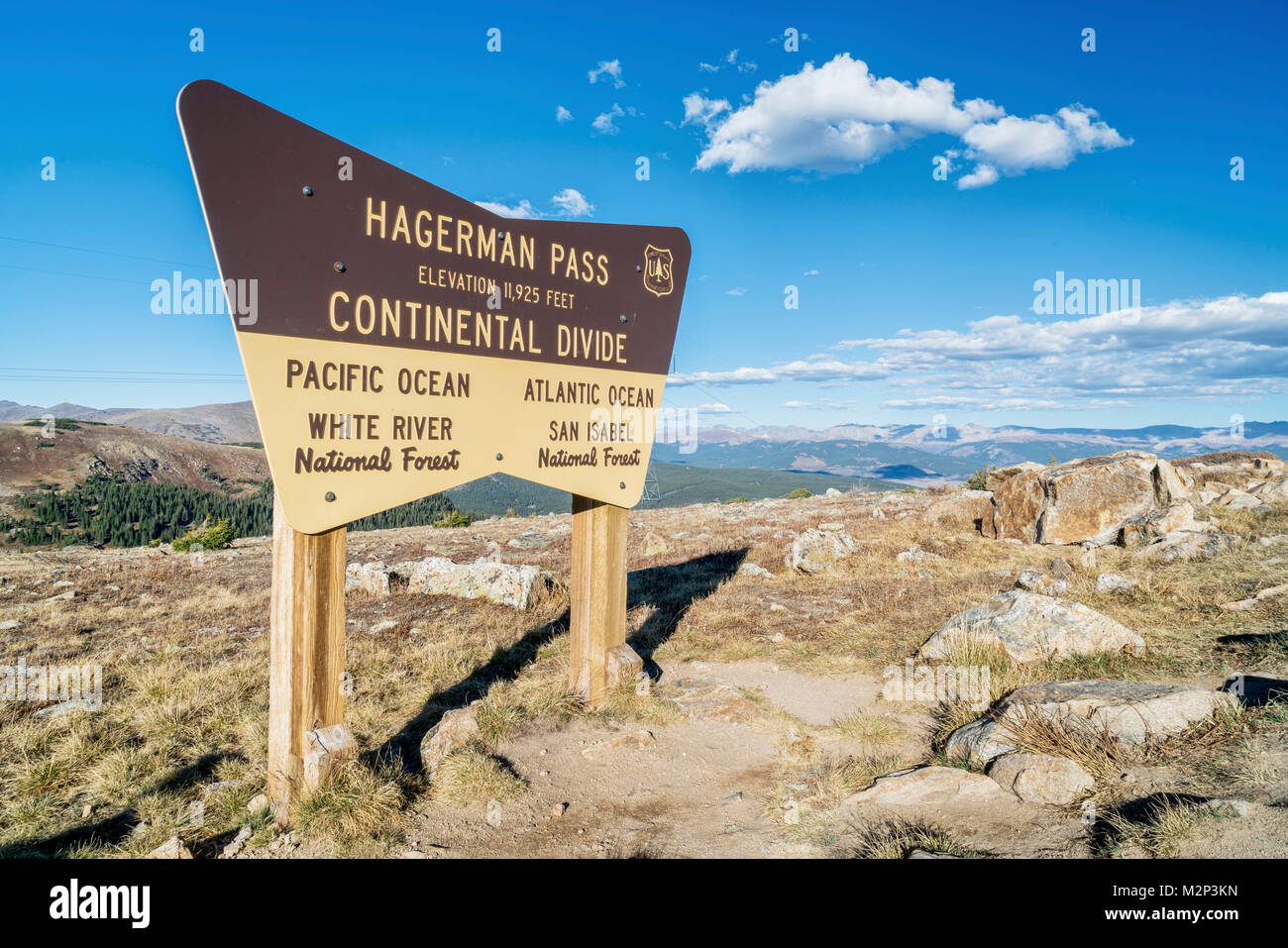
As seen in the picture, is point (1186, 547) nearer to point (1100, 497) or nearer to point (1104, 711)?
point (1100, 497)

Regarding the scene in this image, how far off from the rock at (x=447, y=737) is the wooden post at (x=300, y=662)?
0.91 metres

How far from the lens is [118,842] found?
409cm

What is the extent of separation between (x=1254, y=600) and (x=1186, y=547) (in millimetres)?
Result: 3396

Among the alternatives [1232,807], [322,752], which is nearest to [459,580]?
[322,752]

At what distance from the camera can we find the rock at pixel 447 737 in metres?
5.07

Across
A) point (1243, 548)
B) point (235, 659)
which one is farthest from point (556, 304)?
point (1243, 548)

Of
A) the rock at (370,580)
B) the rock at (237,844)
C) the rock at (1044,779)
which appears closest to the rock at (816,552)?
the rock at (370,580)

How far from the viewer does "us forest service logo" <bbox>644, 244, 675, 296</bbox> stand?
6.88 metres

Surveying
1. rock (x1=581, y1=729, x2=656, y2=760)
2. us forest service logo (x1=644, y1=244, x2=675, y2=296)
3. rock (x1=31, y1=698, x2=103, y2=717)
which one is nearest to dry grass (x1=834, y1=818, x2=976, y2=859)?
rock (x1=581, y1=729, x2=656, y2=760)

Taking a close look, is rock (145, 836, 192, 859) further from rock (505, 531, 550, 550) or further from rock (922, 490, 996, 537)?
rock (922, 490, 996, 537)

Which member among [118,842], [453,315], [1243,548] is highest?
[453,315]

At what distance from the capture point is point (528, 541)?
17422 mm
